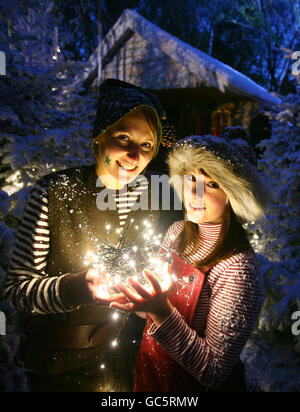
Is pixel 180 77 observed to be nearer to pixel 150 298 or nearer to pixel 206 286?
pixel 206 286

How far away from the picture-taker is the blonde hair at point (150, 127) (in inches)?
69.5

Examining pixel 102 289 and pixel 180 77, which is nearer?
pixel 102 289

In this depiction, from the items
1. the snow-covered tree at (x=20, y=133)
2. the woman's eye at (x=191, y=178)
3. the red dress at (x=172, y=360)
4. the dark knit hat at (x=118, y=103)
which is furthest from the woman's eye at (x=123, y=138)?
the snow-covered tree at (x=20, y=133)

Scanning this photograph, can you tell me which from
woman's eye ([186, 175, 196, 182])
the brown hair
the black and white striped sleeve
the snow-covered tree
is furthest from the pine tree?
the snow-covered tree

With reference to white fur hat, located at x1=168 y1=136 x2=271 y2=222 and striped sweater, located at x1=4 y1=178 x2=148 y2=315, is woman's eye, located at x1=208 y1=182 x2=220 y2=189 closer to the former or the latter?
white fur hat, located at x1=168 y1=136 x2=271 y2=222

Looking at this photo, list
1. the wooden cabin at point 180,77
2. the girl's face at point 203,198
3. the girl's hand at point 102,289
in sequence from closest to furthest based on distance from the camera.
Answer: the girl's hand at point 102,289 < the girl's face at point 203,198 < the wooden cabin at point 180,77

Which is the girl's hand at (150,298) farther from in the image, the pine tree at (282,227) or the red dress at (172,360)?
the pine tree at (282,227)

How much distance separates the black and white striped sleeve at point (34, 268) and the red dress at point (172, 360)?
2.26ft

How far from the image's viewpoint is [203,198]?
1.69m

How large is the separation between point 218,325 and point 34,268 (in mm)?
1212

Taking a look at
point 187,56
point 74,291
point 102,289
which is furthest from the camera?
point 187,56

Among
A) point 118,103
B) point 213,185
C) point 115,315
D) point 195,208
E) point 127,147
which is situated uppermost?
point 118,103

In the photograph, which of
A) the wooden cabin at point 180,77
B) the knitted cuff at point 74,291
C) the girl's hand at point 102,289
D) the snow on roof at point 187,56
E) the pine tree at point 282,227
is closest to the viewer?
the girl's hand at point 102,289

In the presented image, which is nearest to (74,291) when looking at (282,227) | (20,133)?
(20,133)
